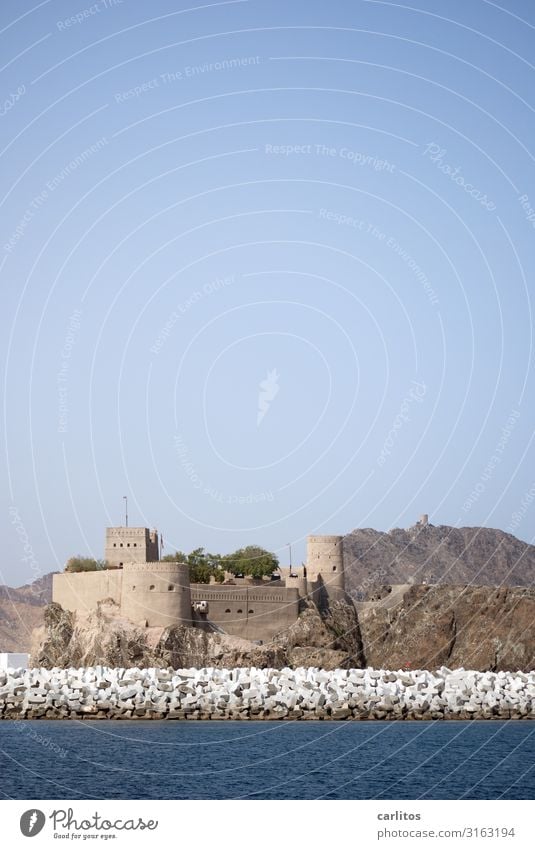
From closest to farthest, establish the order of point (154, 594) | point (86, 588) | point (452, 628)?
1. point (154, 594)
2. point (86, 588)
3. point (452, 628)

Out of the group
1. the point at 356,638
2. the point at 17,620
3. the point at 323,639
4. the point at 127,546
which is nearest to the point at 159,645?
the point at 127,546

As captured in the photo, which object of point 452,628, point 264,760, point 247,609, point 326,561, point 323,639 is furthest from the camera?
point 452,628

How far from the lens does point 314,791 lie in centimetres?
3581

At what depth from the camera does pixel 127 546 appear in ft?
270

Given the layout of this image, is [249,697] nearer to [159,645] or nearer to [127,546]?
[159,645]

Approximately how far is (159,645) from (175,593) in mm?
3680

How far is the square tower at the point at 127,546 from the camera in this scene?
81875mm

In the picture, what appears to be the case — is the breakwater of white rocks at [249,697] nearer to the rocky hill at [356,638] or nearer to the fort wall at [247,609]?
the rocky hill at [356,638]

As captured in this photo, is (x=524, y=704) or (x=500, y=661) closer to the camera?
(x=524, y=704)

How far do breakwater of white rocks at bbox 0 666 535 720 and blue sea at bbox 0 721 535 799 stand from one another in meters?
2.08

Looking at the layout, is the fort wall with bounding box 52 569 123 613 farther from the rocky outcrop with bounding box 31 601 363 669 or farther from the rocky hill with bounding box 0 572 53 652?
the rocky hill with bounding box 0 572 53 652
